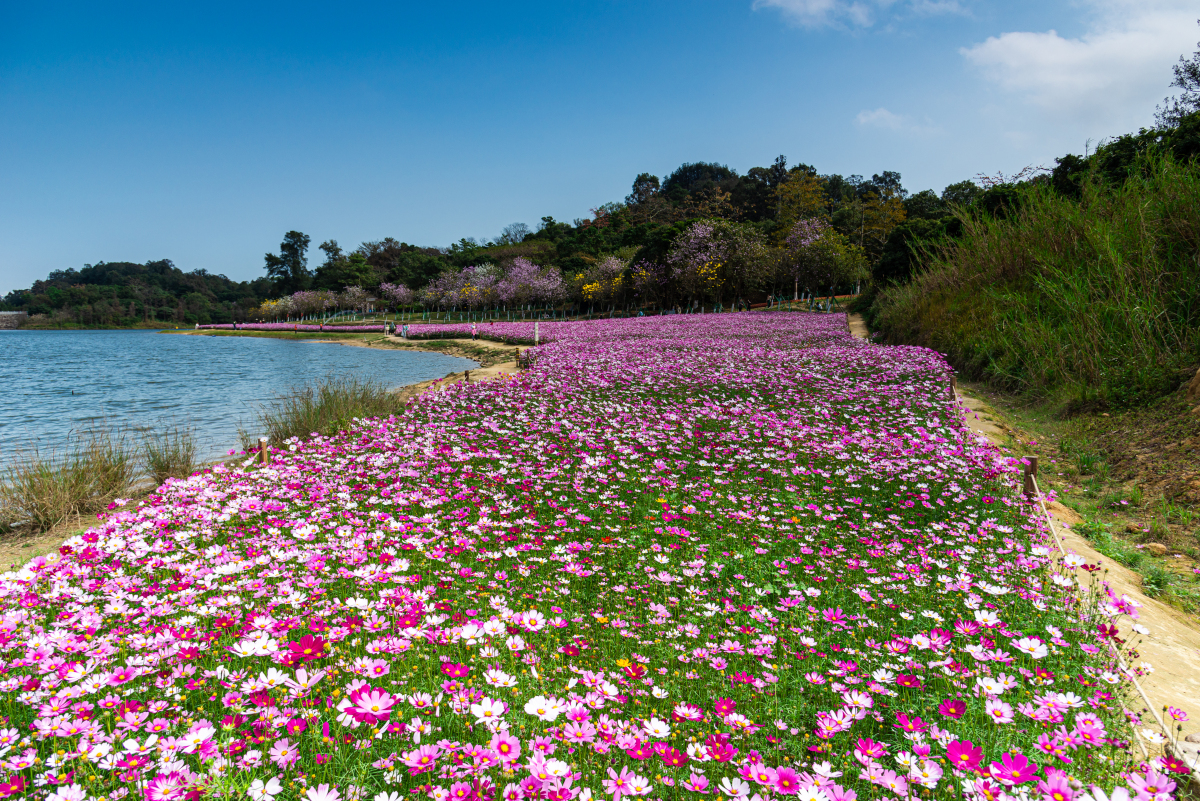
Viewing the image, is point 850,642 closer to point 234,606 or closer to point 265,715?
point 265,715

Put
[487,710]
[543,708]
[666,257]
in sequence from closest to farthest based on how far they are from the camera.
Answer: [543,708]
[487,710]
[666,257]

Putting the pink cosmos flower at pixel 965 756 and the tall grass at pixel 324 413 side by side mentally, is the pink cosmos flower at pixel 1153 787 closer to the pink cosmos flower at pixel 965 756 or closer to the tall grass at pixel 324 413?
the pink cosmos flower at pixel 965 756

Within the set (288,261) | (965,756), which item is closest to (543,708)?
(965,756)

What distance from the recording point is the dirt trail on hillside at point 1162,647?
260 cm

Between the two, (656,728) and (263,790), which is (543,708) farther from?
(263,790)

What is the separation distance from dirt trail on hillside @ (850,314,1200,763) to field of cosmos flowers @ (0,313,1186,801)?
9.0 inches

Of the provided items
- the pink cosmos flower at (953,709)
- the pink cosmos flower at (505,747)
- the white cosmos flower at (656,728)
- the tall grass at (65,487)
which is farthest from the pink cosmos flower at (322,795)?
the tall grass at (65,487)

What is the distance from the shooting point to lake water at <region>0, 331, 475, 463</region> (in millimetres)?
13312

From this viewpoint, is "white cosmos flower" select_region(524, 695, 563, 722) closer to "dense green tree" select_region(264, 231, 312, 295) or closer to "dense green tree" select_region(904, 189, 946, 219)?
"dense green tree" select_region(904, 189, 946, 219)

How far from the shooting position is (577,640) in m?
3.18

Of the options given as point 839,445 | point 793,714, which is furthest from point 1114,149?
point 793,714

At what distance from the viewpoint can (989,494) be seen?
530cm

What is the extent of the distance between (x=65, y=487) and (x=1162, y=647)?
1061 cm

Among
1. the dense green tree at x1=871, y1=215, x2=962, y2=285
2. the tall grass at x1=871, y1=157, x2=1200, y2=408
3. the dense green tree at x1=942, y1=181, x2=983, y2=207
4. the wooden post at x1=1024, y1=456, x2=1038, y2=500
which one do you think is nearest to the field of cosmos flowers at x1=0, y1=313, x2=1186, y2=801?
the wooden post at x1=1024, y1=456, x2=1038, y2=500
